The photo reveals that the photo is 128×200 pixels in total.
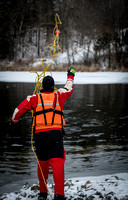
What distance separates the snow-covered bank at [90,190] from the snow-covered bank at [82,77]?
69.0ft

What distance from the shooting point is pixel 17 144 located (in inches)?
266

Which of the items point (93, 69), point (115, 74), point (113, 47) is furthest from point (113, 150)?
point (113, 47)

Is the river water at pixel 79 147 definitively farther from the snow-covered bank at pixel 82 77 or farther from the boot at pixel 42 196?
the snow-covered bank at pixel 82 77

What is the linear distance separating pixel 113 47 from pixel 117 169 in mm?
35365

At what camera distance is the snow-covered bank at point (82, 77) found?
25.7 meters

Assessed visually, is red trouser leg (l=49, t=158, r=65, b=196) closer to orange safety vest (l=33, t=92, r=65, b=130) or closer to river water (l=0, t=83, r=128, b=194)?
orange safety vest (l=33, t=92, r=65, b=130)

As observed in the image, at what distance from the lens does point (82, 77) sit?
26750 millimetres

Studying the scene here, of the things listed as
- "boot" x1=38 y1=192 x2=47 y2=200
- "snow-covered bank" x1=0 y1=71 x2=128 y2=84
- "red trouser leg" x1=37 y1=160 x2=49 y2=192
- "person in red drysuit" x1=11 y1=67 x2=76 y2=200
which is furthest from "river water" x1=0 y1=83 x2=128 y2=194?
"snow-covered bank" x1=0 y1=71 x2=128 y2=84

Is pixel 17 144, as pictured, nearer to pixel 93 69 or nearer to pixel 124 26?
pixel 93 69

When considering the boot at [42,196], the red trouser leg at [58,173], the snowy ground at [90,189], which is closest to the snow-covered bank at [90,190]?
the snowy ground at [90,189]

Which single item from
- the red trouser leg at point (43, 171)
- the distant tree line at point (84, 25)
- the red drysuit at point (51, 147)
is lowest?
the red trouser leg at point (43, 171)

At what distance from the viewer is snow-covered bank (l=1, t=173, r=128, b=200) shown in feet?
12.1

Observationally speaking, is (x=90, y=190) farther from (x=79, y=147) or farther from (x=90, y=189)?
(x=79, y=147)

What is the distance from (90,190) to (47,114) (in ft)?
3.85
